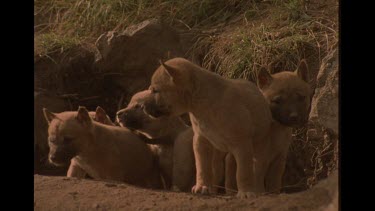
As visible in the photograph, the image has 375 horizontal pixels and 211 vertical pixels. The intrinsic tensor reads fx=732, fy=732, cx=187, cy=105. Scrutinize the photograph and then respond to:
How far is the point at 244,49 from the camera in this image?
6.99 meters

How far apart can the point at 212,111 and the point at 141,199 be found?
33.5 inches

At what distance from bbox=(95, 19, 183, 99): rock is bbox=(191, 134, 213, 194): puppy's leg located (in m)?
2.18

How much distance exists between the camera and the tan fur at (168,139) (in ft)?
20.5

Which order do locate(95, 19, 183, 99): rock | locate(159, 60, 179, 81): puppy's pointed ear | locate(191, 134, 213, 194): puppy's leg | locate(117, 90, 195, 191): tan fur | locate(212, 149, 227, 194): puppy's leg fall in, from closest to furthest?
1. locate(159, 60, 179, 81): puppy's pointed ear
2. locate(191, 134, 213, 194): puppy's leg
3. locate(212, 149, 227, 194): puppy's leg
4. locate(117, 90, 195, 191): tan fur
5. locate(95, 19, 183, 99): rock

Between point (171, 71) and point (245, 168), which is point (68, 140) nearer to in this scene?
point (171, 71)

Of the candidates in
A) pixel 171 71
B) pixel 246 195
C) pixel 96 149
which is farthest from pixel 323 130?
pixel 96 149

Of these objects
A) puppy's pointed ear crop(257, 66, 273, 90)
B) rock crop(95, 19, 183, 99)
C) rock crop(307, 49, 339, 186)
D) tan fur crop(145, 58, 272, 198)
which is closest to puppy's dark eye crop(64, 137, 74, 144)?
tan fur crop(145, 58, 272, 198)

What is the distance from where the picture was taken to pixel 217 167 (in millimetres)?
5637

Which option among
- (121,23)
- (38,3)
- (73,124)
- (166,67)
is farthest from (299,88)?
(38,3)

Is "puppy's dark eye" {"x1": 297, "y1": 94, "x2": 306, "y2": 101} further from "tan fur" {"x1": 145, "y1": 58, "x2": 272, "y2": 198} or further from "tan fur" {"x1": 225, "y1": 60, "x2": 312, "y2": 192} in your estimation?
"tan fur" {"x1": 145, "y1": 58, "x2": 272, "y2": 198}

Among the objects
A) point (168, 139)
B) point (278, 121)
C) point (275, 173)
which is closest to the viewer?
point (278, 121)

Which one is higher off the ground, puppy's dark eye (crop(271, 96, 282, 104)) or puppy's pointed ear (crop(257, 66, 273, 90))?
puppy's pointed ear (crop(257, 66, 273, 90))

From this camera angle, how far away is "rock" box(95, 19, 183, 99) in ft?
24.5
